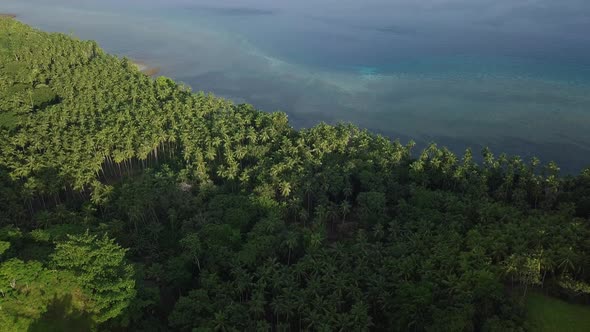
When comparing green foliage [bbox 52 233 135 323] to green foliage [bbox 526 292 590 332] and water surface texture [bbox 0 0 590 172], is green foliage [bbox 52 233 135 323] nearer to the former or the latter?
green foliage [bbox 526 292 590 332]

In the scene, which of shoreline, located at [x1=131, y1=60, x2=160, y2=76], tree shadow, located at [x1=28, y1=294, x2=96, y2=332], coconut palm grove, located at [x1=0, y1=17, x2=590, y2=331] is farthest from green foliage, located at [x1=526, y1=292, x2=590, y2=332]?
shoreline, located at [x1=131, y1=60, x2=160, y2=76]

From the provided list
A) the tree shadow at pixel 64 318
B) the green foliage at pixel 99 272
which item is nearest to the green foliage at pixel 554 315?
the green foliage at pixel 99 272

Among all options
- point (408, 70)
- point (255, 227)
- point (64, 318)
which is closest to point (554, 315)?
point (255, 227)

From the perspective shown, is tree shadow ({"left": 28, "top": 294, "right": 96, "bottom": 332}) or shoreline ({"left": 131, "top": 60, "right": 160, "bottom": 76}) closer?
tree shadow ({"left": 28, "top": 294, "right": 96, "bottom": 332})

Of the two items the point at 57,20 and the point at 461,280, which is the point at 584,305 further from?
the point at 57,20

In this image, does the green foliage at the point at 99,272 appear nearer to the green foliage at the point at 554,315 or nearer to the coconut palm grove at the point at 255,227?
the coconut palm grove at the point at 255,227

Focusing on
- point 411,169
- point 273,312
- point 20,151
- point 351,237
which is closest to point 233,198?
point 351,237
